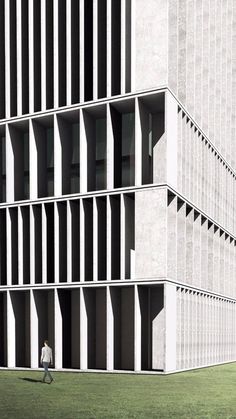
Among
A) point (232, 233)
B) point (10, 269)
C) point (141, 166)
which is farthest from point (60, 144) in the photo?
point (232, 233)

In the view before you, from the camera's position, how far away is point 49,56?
3003 centimetres

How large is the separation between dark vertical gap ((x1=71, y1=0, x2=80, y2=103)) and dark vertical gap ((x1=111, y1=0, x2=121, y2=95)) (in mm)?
2135

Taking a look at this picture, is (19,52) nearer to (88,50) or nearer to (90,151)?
(88,50)

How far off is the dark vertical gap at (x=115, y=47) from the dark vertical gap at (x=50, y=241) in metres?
6.49

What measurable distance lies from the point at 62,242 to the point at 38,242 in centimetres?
146

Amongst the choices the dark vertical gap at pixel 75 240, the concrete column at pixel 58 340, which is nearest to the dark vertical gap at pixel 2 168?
the dark vertical gap at pixel 75 240

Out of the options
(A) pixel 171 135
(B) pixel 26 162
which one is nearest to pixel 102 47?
(A) pixel 171 135

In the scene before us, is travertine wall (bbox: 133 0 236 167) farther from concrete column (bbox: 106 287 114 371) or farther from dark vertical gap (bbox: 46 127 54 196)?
concrete column (bbox: 106 287 114 371)

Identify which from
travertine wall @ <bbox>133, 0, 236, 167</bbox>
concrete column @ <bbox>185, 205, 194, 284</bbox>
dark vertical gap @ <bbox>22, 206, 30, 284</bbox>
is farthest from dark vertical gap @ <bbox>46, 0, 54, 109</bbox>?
concrete column @ <bbox>185, 205, 194, 284</bbox>

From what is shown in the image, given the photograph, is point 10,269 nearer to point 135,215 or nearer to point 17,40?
point 135,215

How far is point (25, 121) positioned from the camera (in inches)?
1187

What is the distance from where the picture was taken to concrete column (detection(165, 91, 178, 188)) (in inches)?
1022

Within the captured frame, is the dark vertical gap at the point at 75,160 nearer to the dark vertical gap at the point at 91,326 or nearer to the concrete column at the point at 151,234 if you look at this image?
the concrete column at the point at 151,234

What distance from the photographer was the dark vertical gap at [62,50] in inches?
1155
